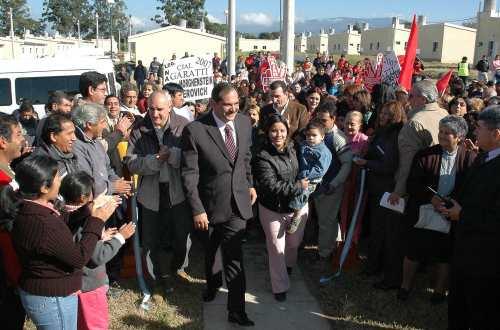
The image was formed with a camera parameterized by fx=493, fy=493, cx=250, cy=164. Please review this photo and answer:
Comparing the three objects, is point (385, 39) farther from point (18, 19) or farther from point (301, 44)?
point (18, 19)

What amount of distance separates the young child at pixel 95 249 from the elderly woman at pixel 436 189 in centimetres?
248

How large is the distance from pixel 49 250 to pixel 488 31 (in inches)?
2009

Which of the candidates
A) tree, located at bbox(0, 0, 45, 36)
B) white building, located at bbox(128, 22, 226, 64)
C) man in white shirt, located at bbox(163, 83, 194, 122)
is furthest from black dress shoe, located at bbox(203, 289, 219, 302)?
tree, located at bbox(0, 0, 45, 36)

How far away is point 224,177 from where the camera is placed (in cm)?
423

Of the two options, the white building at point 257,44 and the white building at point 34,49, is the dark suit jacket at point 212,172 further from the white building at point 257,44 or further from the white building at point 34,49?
the white building at point 257,44

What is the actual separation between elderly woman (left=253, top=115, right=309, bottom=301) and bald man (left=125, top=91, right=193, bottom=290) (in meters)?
0.77

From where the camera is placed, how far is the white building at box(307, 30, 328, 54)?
9300 cm

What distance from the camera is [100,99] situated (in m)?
5.46

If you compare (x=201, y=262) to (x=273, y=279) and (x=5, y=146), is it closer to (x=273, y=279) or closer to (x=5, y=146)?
(x=273, y=279)

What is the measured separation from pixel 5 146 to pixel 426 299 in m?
4.00

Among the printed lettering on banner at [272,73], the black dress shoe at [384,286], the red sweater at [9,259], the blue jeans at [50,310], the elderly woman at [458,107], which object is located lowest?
the black dress shoe at [384,286]

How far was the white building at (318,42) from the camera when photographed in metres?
93.0

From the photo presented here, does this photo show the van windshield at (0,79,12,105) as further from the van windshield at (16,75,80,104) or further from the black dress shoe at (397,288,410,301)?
the black dress shoe at (397,288,410,301)

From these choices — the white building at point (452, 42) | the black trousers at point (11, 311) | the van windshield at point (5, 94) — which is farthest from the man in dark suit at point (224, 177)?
the white building at point (452, 42)
